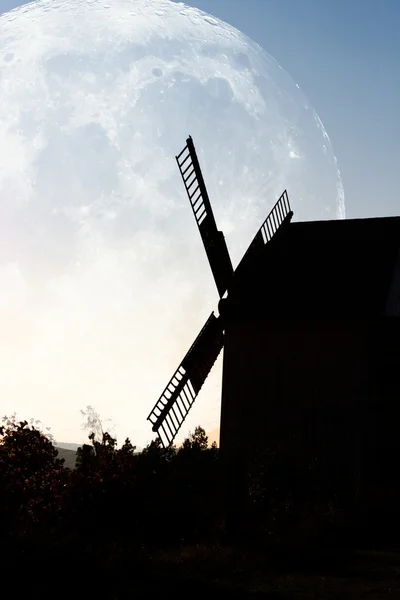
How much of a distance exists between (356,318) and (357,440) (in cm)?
324

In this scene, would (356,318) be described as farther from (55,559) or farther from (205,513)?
(55,559)

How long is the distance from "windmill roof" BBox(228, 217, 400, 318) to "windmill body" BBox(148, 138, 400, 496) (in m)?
0.03

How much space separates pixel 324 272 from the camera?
2372 cm

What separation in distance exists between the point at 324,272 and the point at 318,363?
11.0 feet

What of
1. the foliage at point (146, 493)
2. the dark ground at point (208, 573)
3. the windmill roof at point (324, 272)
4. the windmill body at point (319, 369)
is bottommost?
the dark ground at point (208, 573)

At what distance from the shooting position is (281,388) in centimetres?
2194

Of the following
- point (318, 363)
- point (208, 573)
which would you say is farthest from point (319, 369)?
point (208, 573)

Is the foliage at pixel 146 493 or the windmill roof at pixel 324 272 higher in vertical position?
the windmill roof at pixel 324 272

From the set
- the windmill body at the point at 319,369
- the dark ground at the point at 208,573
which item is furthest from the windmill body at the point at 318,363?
the dark ground at the point at 208,573

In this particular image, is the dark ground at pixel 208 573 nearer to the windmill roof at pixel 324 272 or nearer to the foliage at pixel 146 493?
the foliage at pixel 146 493

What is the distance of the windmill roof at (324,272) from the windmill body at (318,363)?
1.3 inches

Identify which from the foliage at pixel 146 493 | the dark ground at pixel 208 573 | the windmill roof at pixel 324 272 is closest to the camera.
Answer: the dark ground at pixel 208 573

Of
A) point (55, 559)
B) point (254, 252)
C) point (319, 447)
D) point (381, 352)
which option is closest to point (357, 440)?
point (319, 447)

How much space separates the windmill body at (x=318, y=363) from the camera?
21.1 m
